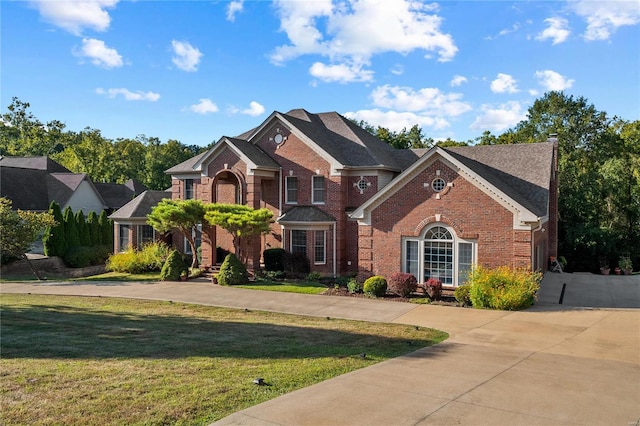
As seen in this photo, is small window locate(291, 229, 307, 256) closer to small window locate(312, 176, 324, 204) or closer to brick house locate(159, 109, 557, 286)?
brick house locate(159, 109, 557, 286)

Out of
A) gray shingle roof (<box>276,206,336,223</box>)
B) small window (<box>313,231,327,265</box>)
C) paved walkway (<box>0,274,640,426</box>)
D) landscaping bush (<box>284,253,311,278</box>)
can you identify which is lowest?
paved walkway (<box>0,274,640,426</box>)

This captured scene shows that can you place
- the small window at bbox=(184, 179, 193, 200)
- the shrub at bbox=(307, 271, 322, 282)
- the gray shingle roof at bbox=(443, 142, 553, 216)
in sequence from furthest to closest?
1. the small window at bbox=(184, 179, 193, 200)
2. the shrub at bbox=(307, 271, 322, 282)
3. the gray shingle roof at bbox=(443, 142, 553, 216)

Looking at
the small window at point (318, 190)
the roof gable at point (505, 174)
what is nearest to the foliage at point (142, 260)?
the small window at point (318, 190)

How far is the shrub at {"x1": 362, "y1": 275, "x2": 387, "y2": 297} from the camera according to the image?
20.9 m

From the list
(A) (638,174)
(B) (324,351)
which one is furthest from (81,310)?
(A) (638,174)

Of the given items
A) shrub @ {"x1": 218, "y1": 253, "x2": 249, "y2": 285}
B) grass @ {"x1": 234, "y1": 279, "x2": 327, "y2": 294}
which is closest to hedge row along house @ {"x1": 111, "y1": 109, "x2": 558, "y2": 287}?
shrub @ {"x1": 218, "y1": 253, "x2": 249, "y2": 285}

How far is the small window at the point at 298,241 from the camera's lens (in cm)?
2670

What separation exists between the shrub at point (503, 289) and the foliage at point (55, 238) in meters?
27.5

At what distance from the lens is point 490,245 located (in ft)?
64.9

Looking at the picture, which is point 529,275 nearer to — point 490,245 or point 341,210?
point 490,245

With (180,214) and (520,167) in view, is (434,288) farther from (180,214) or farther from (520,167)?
(180,214)

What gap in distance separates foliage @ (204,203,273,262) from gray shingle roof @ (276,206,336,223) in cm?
145

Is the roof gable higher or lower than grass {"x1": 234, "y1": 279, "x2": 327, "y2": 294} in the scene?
higher

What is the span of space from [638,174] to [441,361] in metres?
30.3
